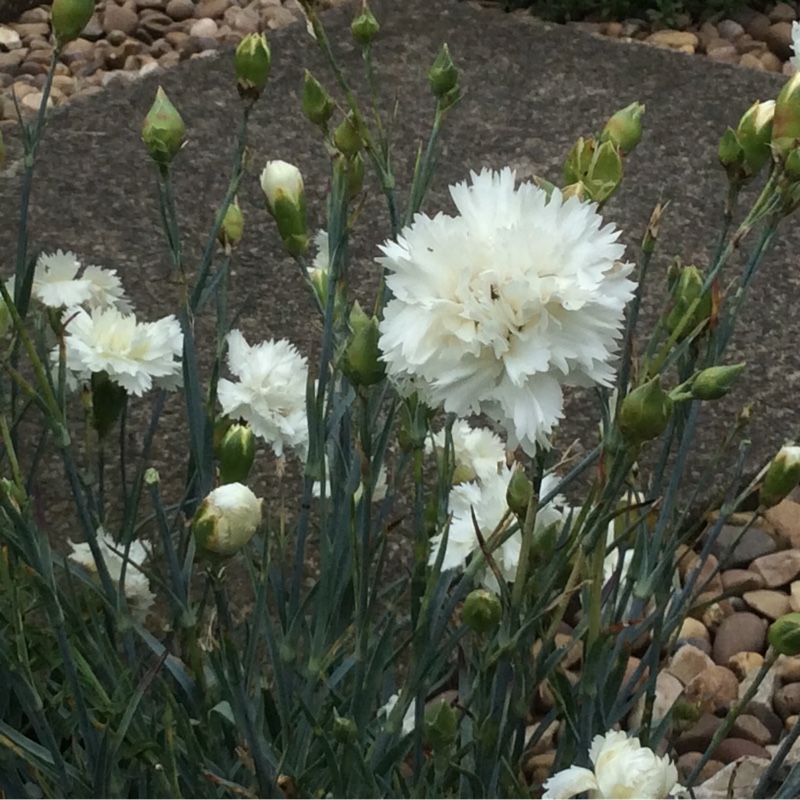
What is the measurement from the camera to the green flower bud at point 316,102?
712 millimetres

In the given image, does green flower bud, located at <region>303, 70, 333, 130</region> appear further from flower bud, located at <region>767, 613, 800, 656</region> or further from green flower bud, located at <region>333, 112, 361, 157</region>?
flower bud, located at <region>767, 613, 800, 656</region>

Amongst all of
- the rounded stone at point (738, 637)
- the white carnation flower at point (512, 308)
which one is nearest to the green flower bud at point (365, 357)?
the white carnation flower at point (512, 308)

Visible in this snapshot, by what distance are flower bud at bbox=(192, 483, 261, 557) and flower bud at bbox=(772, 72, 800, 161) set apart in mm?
360

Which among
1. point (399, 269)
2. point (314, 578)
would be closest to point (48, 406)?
point (399, 269)

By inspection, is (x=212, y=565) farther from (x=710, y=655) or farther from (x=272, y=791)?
(x=710, y=655)

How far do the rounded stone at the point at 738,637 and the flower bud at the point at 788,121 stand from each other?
0.68 m

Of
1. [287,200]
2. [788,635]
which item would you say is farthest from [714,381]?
[287,200]

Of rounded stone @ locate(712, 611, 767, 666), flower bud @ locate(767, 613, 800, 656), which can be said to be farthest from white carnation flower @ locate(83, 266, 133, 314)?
rounded stone @ locate(712, 611, 767, 666)

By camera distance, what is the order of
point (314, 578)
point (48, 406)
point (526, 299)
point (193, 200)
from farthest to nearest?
point (193, 200) → point (314, 578) → point (48, 406) → point (526, 299)

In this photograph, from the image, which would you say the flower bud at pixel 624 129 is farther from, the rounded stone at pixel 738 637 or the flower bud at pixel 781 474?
the rounded stone at pixel 738 637

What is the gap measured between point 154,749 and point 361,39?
1.69 feet

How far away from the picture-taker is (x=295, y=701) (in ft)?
2.53

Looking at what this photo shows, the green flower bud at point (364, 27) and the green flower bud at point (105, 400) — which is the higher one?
the green flower bud at point (364, 27)

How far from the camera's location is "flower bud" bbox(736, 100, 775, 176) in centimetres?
64
